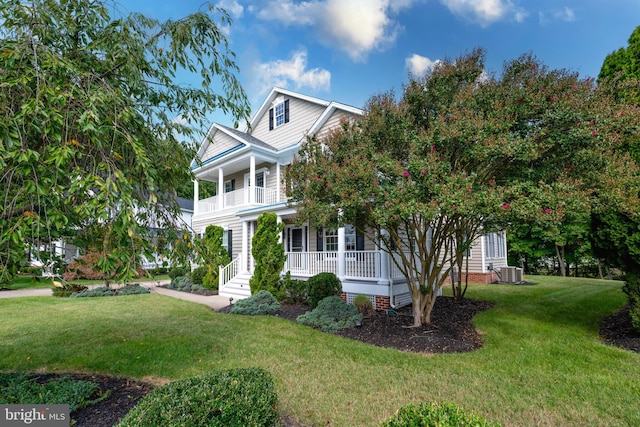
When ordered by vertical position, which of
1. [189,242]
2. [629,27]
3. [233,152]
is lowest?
[189,242]

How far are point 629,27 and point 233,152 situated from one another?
47.1 ft

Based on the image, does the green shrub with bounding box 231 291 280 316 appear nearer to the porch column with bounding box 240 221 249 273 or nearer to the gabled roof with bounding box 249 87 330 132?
the porch column with bounding box 240 221 249 273

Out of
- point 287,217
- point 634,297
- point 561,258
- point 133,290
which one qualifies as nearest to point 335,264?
point 287,217

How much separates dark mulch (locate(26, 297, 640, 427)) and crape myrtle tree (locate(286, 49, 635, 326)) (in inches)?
84.0

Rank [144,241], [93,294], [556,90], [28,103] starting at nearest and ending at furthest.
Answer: [28,103] → [144,241] → [556,90] → [93,294]

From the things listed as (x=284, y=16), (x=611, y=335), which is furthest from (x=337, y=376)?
(x=284, y=16)

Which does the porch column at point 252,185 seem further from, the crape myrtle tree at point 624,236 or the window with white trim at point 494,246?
the crape myrtle tree at point 624,236

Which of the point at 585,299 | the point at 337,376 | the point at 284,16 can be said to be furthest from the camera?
the point at 585,299

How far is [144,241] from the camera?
9.64ft

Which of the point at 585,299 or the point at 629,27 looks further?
the point at 585,299

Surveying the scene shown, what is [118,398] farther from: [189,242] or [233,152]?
[233,152]

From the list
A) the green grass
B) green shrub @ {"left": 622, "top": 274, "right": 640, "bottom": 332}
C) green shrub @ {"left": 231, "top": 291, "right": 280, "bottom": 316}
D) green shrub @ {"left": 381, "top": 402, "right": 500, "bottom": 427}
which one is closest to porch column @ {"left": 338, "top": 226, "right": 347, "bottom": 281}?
green shrub @ {"left": 231, "top": 291, "right": 280, "bottom": 316}

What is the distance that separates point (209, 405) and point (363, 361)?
326 cm

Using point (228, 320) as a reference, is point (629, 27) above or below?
above
